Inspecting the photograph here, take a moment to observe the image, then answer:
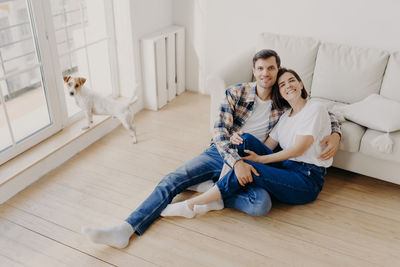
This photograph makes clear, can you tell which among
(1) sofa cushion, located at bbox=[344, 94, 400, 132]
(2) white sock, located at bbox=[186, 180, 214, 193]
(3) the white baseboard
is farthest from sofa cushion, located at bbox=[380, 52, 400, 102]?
(3) the white baseboard

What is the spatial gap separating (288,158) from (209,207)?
532 millimetres

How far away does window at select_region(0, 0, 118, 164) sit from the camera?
A: 231cm

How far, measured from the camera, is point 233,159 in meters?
2.04

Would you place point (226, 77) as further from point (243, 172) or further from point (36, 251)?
point (36, 251)

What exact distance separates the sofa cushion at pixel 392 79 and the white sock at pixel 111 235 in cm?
194

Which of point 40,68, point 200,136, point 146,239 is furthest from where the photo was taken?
point 200,136

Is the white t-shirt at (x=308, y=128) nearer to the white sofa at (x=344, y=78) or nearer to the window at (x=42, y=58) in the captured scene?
the white sofa at (x=344, y=78)

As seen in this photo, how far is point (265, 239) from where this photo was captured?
6.56 feet

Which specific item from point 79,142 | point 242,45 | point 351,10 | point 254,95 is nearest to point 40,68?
point 79,142

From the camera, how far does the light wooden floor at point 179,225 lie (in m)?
1.88

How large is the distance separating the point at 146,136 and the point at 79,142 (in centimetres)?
52

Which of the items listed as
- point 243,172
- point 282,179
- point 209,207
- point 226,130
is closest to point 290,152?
point 282,179

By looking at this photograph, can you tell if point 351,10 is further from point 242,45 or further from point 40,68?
point 40,68

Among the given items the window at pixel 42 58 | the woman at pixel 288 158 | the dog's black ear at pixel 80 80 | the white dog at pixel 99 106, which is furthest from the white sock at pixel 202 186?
the window at pixel 42 58
